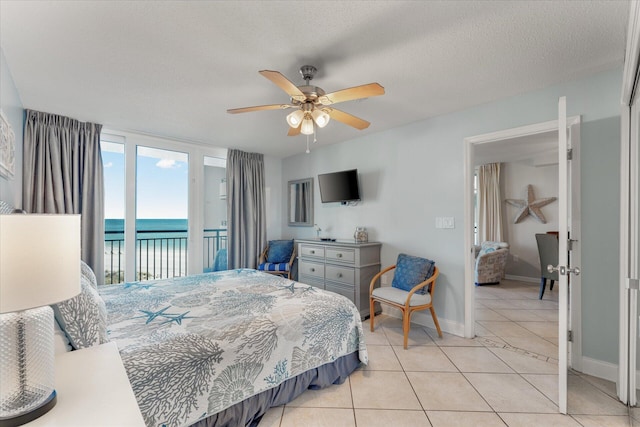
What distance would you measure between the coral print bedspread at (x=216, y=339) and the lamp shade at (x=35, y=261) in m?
0.73

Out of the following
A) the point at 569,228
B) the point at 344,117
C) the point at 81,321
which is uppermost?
the point at 344,117

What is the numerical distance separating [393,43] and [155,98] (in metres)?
2.20

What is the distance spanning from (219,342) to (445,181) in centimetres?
277

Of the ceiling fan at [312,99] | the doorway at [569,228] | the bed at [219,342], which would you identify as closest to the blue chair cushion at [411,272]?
the doorway at [569,228]

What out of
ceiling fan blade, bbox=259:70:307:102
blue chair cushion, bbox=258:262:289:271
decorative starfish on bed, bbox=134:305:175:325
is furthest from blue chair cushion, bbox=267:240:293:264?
ceiling fan blade, bbox=259:70:307:102

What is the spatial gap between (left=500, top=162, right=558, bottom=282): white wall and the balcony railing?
5656mm

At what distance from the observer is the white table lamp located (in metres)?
0.75

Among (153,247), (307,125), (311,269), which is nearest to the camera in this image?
(307,125)

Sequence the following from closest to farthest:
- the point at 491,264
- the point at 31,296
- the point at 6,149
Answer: the point at 31,296, the point at 6,149, the point at 491,264

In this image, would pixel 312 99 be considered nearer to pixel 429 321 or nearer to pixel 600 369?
pixel 429 321

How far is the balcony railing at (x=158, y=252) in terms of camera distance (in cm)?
374

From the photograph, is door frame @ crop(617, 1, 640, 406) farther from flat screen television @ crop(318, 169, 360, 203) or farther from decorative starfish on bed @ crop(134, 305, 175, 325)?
decorative starfish on bed @ crop(134, 305, 175, 325)

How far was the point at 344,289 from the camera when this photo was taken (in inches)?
146

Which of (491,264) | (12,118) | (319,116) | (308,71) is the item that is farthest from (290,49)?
(491,264)
